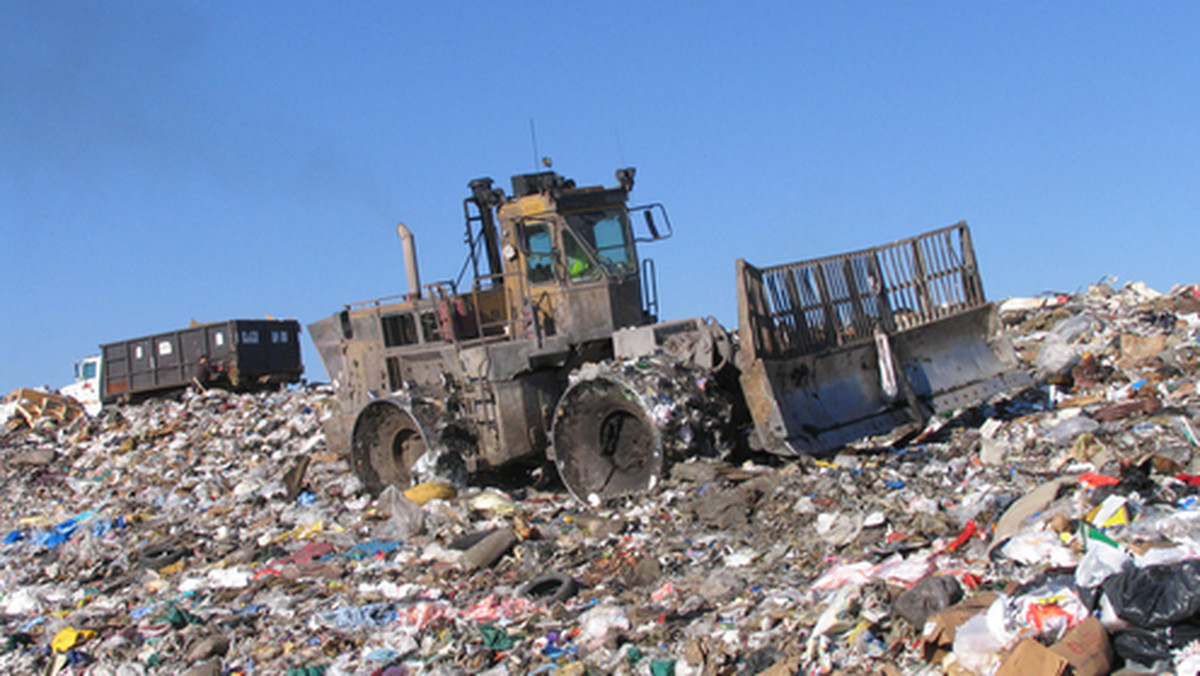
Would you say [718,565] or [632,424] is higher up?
[632,424]

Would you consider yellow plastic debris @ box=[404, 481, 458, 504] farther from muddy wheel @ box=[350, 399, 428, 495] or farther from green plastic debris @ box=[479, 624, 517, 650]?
green plastic debris @ box=[479, 624, 517, 650]

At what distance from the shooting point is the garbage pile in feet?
12.2

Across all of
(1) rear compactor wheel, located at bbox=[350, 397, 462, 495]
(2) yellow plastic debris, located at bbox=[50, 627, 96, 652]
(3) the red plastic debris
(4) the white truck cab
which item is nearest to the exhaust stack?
(1) rear compactor wheel, located at bbox=[350, 397, 462, 495]

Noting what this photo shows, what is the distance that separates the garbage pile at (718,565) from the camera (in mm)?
3727

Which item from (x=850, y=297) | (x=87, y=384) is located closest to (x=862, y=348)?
(x=850, y=297)

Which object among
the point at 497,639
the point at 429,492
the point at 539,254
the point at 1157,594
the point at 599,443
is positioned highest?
the point at 539,254

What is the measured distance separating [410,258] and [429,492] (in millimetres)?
2591

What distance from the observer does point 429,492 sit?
8.23 meters

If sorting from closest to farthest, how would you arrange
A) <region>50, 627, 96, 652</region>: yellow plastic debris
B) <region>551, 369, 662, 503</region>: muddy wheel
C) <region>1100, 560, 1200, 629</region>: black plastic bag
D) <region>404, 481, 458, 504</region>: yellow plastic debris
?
1. <region>1100, 560, 1200, 629</region>: black plastic bag
2. <region>50, 627, 96, 652</region>: yellow plastic debris
3. <region>551, 369, 662, 503</region>: muddy wheel
4. <region>404, 481, 458, 504</region>: yellow plastic debris

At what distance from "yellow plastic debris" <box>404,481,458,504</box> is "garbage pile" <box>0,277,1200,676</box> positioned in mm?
21

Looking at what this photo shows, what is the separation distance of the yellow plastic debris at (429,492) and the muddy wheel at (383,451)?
3.16 ft

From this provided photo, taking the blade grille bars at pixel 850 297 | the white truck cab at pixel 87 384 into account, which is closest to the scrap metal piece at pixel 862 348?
the blade grille bars at pixel 850 297

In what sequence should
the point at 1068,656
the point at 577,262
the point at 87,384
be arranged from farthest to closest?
the point at 87,384 → the point at 577,262 → the point at 1068,656

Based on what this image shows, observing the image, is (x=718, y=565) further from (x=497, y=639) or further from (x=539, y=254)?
(x=539, y=254)
